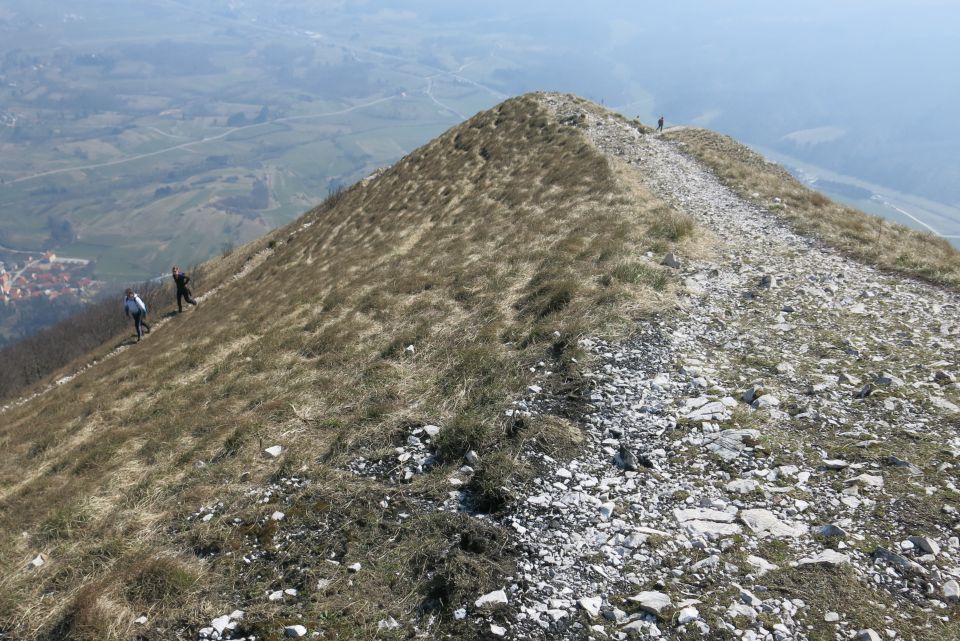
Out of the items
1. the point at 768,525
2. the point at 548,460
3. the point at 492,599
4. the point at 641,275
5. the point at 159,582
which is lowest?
the point at 159,582

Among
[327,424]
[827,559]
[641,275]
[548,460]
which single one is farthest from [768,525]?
[641,275]

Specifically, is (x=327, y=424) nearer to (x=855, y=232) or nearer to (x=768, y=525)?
(x=768, y=525)

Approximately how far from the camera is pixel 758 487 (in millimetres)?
7316

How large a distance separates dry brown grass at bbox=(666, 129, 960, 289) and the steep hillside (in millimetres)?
157

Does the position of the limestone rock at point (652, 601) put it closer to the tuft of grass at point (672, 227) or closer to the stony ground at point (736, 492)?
the stony ground at point (736, 492)

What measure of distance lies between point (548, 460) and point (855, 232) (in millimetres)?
16072

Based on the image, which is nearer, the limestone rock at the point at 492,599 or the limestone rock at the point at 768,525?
the limestone rock at the point at 492,599

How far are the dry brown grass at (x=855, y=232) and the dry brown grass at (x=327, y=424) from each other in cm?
528

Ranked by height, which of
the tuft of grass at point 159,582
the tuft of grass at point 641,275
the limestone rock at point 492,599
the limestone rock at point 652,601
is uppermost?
the tuft of grass at point 641,275

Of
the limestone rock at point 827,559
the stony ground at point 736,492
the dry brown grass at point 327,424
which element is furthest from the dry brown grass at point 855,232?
the limestone rock at point 827,559

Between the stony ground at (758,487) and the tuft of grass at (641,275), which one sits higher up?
the tuft of grass at (641,275)

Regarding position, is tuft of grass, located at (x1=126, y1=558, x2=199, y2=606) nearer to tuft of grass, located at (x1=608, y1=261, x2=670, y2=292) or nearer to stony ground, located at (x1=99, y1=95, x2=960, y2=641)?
stony ground, located at (x1=99, y1=95, x2=960, y2=641)

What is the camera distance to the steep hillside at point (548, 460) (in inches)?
239

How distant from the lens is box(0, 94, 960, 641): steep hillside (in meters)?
6.07
